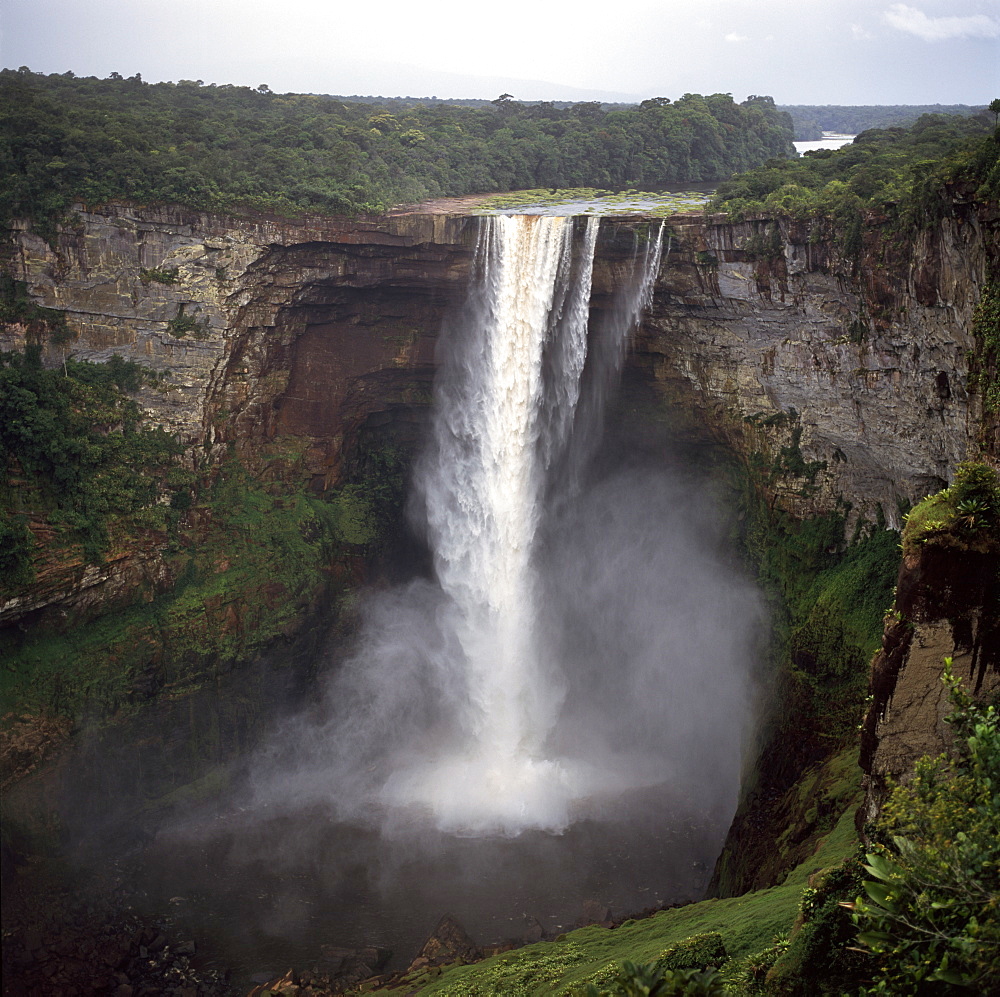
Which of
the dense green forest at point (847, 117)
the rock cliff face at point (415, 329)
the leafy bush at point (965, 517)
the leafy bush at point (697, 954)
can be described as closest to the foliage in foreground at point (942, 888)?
the leafy bush at point (965, 517)

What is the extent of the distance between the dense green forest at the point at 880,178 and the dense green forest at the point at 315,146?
11.2 metres

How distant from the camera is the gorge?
2589 cm

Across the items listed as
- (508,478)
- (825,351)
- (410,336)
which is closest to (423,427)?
(410,336)

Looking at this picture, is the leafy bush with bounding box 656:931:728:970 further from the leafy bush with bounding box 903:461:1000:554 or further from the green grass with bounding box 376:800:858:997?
the leafy bush with bounding box 903:461:1000:554

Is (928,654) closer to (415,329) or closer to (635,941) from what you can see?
(635,941)

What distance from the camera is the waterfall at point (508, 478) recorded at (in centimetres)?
2886

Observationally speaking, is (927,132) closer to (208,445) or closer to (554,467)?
(554,467)

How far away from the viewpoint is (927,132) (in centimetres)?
3034

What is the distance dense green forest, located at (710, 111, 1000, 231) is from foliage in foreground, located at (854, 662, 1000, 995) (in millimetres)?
11753

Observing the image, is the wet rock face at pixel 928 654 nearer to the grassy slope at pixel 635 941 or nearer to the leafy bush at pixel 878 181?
the grassy slope at pixel 635 941

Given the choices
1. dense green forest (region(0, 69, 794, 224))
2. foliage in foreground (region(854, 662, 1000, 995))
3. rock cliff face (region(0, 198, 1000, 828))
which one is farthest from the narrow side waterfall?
foliage in foreground (region(854, 662, 1000, 995))

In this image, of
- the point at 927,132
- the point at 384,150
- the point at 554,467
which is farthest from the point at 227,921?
the point at 927,132

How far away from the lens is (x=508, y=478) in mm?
31531

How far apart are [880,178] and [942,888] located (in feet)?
64.6
